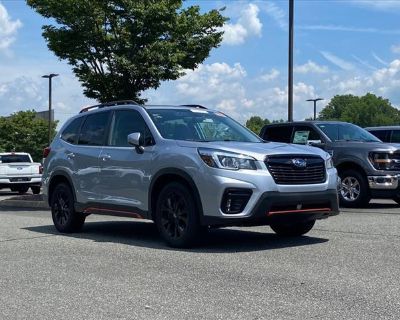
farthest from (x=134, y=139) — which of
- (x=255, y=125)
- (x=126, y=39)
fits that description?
(x=255, y=125)

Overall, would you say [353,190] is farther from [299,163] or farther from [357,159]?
[299,163]

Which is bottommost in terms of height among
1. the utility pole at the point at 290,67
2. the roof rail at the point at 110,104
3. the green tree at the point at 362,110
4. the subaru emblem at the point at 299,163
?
the subaru emblem at the point at 299,163

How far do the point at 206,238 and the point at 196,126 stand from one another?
158 centimetres

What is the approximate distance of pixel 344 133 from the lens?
47.3ft

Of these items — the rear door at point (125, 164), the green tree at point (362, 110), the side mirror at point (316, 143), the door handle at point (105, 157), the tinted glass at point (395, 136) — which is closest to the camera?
the rear door at point (125, 164)

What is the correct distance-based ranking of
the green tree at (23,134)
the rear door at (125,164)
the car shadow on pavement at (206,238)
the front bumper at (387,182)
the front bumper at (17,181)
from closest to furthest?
the car shadow on pavement at (206,238), the rear door at (125,164), the front bumper at (387,182), the front bumper at (17,181), the green tree at (23,134)

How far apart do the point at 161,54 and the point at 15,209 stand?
5.40 meters

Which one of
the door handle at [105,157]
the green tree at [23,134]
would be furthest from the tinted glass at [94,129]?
the green tree at [23,134]

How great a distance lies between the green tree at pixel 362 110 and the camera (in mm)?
128125

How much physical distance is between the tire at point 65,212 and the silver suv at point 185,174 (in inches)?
0.7

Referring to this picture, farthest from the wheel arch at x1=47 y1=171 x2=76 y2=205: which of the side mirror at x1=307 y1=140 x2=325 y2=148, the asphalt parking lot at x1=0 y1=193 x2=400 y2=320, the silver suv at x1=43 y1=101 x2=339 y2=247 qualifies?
the side mirror at x1=307 y1=140 x2=325 y2=148

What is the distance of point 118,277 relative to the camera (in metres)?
6.49

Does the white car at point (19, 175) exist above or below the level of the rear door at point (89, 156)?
below

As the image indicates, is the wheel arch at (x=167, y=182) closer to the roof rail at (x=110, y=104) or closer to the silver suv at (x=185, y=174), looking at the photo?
the silver suv at (x=185, y=174)
